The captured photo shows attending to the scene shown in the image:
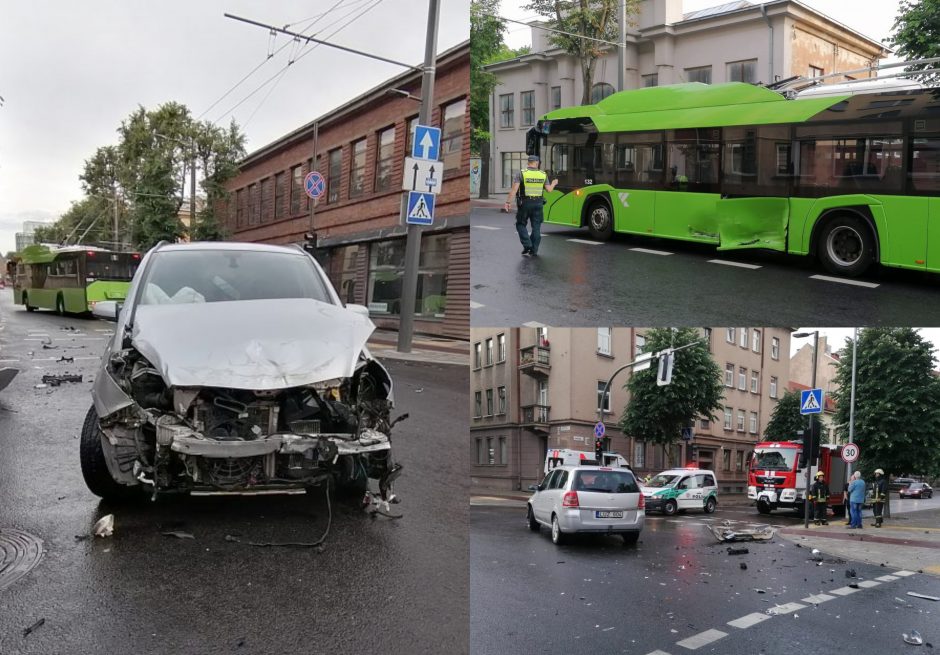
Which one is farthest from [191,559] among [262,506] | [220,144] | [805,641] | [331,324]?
[220,144]

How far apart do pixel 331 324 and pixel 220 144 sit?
37546 millimetres

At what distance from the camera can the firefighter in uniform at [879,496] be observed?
12406 mm

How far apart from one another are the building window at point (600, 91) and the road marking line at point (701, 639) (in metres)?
12.0

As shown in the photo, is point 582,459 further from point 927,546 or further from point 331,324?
point 927,546

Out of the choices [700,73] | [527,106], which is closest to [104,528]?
[527,106]

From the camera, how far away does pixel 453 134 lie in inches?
896

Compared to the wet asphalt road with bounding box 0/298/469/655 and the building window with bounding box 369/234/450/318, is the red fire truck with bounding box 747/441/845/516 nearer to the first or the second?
the wet asphalt road with bounding box 0/298/469/655

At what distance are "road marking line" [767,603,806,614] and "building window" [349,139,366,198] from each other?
2783 centimetres

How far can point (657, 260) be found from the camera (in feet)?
35.2

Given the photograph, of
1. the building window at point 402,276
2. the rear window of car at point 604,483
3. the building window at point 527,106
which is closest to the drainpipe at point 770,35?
the building window at point 527,106

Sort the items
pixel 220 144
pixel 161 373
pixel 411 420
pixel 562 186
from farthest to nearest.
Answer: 1. pixel 220 144
2. pixel 562 186
3. pixel 411 420
4. pixel 161 373

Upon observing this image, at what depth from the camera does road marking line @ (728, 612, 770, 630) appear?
4.86 metres

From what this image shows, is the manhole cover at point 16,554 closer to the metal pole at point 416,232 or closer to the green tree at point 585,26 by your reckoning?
the green tree at point 585,26

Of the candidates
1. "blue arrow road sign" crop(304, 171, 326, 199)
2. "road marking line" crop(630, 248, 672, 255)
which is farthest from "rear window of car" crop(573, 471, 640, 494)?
"blue arrow road sign" crop(304, 171, 326, 199)
